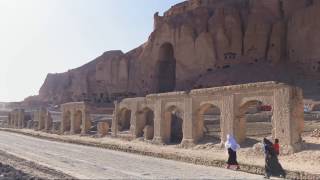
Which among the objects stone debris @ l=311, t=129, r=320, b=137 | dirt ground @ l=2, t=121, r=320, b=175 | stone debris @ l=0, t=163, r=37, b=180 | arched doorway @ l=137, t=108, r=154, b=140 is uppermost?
arched doorway @ l=137, t=108, r=154, b=140

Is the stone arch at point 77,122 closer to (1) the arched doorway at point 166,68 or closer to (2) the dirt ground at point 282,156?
(2) the dirt ground at point 282,156

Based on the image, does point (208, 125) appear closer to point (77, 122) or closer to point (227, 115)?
point (227, 115)

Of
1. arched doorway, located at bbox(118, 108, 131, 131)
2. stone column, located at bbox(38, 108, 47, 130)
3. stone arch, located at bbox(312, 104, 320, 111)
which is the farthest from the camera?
stone column, located at bbox(38, 108, 47, 130)

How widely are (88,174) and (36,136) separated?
30.0 metres

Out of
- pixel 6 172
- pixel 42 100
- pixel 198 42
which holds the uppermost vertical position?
pixel 198 42

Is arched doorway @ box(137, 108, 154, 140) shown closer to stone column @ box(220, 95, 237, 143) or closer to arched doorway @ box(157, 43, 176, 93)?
stone column @ box(220, 95, 237, 143)

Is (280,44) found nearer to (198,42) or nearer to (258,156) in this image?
(198,42)

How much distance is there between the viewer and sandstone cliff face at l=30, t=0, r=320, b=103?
46.8 meters

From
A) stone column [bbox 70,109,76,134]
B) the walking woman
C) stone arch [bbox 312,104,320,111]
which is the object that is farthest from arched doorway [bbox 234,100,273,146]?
stone column [bbox 70,109,76,134]

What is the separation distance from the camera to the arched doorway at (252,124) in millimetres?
22938

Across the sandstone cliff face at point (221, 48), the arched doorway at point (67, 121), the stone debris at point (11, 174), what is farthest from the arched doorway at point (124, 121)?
the stone debris at point (11, 174)

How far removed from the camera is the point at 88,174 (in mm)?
13992

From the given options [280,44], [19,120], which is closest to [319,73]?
[280,44]

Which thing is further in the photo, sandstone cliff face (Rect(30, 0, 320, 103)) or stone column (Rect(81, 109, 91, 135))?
→ sandstone cliff face (Rect(30, 0, 320, 103))
